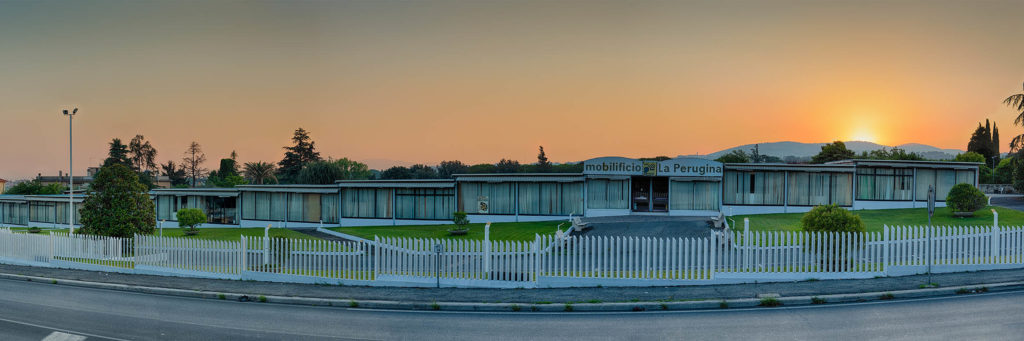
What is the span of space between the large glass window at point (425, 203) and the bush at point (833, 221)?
23.3m

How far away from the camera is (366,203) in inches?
1528

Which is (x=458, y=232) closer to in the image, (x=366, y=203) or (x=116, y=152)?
(x=366, y=203)

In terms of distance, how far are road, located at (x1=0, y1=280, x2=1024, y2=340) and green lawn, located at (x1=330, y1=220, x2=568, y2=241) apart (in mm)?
16392

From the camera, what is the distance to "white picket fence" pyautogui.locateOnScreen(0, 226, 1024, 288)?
48.6 feet

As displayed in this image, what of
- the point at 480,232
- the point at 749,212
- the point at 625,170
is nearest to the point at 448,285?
the point at 480,232

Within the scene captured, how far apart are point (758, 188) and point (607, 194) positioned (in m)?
9.62

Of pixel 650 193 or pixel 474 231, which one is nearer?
pixel 474 231

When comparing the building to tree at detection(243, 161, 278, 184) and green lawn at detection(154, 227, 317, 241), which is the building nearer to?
green lawn at detection(154, 227, 317, 241)

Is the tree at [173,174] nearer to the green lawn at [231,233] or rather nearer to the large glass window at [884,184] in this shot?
the green lawn at [231,233]

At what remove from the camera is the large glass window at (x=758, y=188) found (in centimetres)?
3525

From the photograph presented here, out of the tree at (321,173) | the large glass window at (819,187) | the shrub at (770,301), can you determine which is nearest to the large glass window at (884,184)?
the large glass window at (819,187)

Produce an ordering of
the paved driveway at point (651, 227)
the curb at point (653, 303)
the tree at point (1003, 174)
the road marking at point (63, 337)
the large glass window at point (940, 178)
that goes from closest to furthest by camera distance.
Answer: the road marking at point (63, 337) → the curb at point (653, 303) → the paved driveway at point (651, 227) → the large glass window at point (940, 178) → the tree at point (1003, 174)

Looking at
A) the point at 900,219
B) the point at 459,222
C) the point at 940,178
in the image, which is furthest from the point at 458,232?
the point at 940,178

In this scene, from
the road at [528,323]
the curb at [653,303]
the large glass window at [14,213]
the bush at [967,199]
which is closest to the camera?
the road at [528,323]
